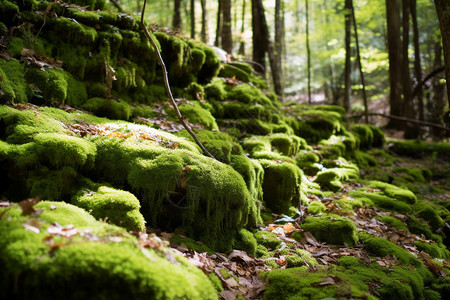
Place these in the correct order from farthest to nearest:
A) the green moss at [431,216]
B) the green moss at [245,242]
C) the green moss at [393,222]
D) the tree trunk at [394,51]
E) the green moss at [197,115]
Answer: the tree trunk at [394,51] < the green moss at [197,115] < the green moss at [431,216] < the green moss at [393,222] < the green moss at [245,242]

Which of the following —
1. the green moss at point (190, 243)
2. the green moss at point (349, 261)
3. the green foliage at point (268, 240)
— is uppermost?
the green moss at point (190, 243)

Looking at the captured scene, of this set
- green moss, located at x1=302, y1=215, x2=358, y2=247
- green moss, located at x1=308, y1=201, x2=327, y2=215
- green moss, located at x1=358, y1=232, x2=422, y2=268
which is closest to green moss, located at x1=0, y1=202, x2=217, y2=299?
green moss, located at x1=302, y1=215, x2=358, y2=247

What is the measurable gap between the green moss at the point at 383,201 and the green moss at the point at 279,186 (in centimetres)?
182

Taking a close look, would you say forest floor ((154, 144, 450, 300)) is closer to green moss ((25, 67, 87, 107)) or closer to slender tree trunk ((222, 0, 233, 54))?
green moss ((25, 67, 87, 107))

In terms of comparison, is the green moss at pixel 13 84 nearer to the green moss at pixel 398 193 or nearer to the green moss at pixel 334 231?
the green moss at pixel 334 231

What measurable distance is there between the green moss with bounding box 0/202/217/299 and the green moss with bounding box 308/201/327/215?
3.50 metres

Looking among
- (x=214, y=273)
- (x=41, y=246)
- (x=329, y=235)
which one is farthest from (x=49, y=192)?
(x=329, y=235)

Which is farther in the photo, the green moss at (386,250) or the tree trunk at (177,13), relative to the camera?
the tree trunk at (177,13)

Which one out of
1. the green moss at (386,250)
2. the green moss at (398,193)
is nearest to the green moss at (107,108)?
the green moss at (386,250)

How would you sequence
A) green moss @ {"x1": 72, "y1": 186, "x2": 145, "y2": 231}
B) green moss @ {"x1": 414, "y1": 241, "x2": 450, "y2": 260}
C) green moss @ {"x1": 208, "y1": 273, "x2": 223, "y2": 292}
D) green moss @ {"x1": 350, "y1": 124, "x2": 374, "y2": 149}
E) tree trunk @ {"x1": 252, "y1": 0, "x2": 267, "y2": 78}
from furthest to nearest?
green moss @ {"x1": 350, "y1": 124, "x2": 374, "y2": 149} < tree trunk @ {"x1": 252, "y1": 0, "x2": 267, "y2": 78} < green moss @ {"x1": 414, "y1": 241, "x2": 450, "y2": 260} < green moss @ {"x1": 72, "y1": 186, "x2": 145, "y2": 231} < green moss @ {"x1": 208, "y1": 273, "x2": 223, "y2": 292}

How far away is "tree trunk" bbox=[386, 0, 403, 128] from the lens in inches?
508

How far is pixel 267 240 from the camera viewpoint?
4.09 meters

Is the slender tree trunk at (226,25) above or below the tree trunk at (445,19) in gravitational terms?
above

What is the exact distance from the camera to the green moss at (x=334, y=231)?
431cm
